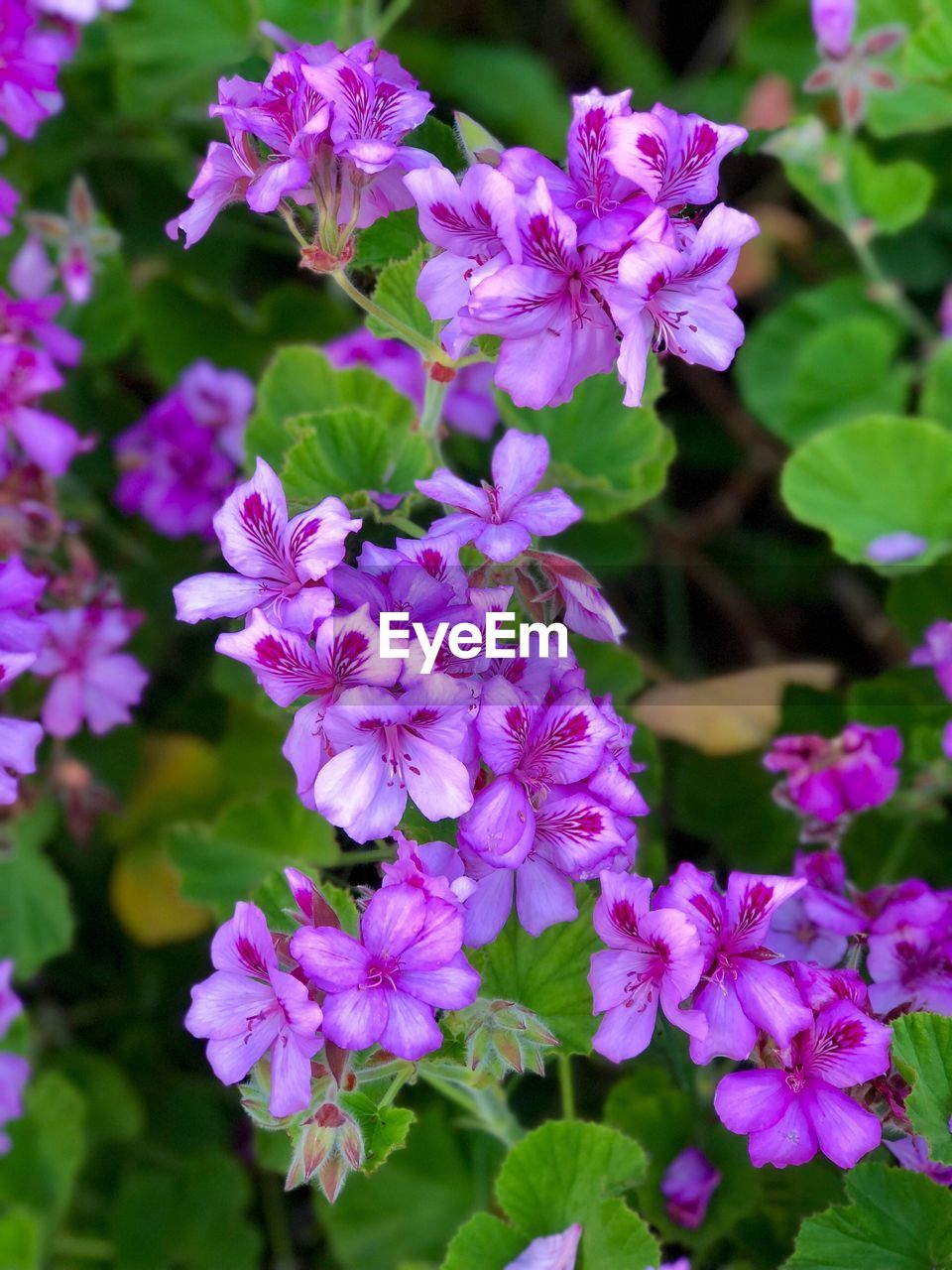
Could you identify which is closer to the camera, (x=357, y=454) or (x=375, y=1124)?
(x=375, y=1124)

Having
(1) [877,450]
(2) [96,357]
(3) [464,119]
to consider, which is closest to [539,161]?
(3) [464,119]

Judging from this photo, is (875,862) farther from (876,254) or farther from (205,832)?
(876,254)

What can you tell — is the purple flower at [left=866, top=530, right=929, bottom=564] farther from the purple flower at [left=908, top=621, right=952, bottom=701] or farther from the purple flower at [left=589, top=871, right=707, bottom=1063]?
the purple flower at [left=589, top=871, right=707, bottom=1063]

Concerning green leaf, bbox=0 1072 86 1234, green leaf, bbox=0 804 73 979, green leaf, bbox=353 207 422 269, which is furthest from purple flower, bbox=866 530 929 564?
green leaf, bbox=0 1072 86 1234

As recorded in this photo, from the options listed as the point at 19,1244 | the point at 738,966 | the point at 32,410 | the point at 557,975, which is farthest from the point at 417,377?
the point at 19,1244

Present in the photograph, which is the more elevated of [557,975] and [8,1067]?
[557,975]

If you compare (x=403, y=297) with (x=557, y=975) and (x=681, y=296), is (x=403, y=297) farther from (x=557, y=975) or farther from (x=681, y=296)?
(x=557, y=975)

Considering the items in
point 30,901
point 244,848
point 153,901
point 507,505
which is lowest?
point 153,901
